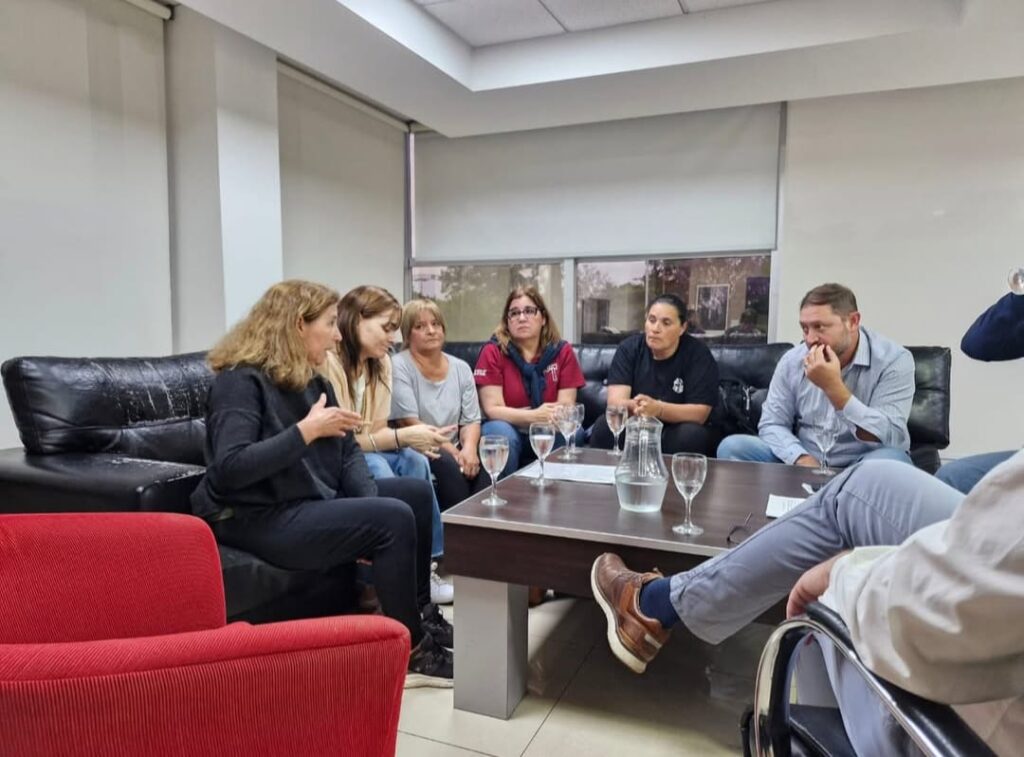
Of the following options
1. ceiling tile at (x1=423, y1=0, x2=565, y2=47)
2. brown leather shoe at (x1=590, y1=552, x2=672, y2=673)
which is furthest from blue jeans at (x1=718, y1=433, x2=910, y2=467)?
ceiling tile at (x1=423, y1=0, x2=565, y2=47)

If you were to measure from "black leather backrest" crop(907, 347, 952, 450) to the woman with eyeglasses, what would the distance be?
57.9 inches

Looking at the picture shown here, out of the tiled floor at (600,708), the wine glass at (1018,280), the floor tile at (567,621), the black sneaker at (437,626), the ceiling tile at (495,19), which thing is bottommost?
the tiled floor at (600,708)

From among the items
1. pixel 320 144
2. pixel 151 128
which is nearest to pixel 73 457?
pixel 151 128

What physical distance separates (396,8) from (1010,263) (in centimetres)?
358

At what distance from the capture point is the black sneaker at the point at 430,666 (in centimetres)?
172

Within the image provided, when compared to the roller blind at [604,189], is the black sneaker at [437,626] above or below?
below

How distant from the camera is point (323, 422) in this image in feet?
5.39

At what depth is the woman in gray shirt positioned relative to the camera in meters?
2.57

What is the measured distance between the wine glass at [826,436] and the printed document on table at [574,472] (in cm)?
66

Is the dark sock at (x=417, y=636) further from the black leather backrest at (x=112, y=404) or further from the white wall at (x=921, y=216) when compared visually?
the white wall at (x=921, y=216)

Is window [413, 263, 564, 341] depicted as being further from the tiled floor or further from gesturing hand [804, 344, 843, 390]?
the tiled floor

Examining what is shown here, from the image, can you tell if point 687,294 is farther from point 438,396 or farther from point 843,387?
point 438,396

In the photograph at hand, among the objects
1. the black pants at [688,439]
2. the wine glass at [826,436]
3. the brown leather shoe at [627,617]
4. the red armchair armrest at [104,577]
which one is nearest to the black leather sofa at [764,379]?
the black pants at [688,439]

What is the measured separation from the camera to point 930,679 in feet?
1.88
